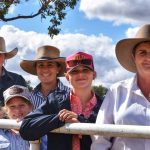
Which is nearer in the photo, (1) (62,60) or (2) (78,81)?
(2) (78,81)

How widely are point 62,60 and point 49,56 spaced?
0.18m

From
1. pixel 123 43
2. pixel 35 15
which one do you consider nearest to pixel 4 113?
pixel 123 43

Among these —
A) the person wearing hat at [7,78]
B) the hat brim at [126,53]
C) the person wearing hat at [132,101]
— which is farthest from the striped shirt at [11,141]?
the person wearing hat at [7,78]

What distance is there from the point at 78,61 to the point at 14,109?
2.38ft

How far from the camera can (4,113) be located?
354 cm

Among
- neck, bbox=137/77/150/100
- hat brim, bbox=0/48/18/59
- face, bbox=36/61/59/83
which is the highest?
hat brim, bbox=0/48/18/59

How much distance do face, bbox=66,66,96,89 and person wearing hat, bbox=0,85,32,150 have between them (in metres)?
0.53

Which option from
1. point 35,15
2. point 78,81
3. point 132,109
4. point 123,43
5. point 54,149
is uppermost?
point 35,15

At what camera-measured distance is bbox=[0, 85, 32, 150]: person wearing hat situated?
3224 mm

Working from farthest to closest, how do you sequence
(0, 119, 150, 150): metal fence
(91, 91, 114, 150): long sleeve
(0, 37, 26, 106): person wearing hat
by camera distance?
(0, 37, 26, 106): person wearing hat → (91, 91, 114, 150): long sleeve → (0, 119, 150, 150): metal fence

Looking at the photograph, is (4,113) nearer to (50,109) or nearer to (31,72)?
(50,109)

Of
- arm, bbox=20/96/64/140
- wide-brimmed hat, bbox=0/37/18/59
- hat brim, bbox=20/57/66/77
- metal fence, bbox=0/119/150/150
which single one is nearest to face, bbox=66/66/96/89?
arm, bbox=20/96/64/140

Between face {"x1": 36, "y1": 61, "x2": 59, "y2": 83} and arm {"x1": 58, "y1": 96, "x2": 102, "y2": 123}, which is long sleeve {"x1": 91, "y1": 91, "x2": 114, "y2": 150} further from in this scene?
face {"x1": 36, "y1": 61, "x2": 59, "y2": 83}

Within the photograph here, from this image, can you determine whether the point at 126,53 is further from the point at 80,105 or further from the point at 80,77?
the point at 80,105
